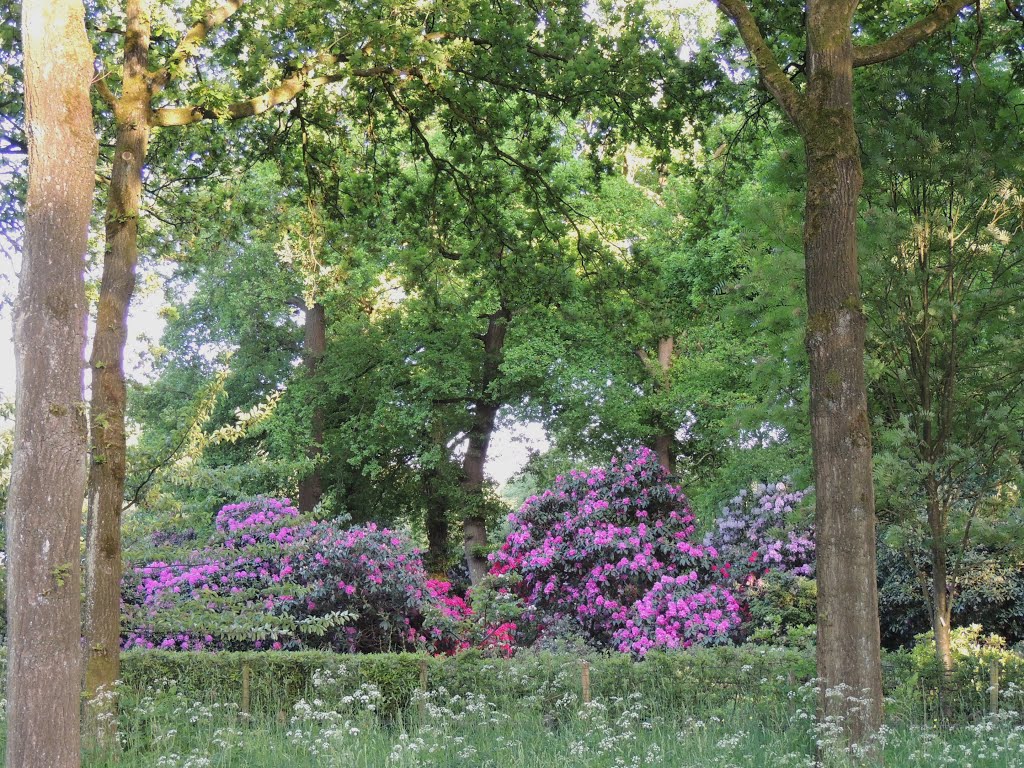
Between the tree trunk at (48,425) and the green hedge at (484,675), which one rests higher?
the tree trunk at (48,425)

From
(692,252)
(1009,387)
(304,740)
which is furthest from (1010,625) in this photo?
(304,740)

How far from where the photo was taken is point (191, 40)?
7.62 meters

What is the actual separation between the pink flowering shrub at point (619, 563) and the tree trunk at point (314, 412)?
574cm

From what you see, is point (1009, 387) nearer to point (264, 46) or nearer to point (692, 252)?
point (264, 46)

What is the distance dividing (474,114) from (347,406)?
12.4 m

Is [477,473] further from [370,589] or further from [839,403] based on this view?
[839,403]

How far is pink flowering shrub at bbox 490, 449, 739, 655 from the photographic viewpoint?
1385cm

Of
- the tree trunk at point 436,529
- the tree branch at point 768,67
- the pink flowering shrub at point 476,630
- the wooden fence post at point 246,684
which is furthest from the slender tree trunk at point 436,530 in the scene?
the tree branch at point 768,67

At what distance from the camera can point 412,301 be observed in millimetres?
19172

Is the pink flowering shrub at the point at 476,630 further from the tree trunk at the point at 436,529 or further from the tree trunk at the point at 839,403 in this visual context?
the tree trunk at the point at 436,529

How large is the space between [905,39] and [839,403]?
2724 millimetres

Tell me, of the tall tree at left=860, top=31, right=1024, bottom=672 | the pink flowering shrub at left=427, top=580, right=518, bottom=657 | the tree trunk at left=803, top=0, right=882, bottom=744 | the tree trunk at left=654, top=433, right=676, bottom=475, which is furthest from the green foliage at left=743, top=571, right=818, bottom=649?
the tree trunk at left=803, top=0, right=882, bottom=744

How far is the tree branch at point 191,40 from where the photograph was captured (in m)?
7.32

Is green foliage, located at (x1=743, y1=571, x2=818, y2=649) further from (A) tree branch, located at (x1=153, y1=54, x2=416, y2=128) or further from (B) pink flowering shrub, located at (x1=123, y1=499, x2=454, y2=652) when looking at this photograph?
(A) tree branch, located at (x1=153, y1=54, x2=416, y2=128)
